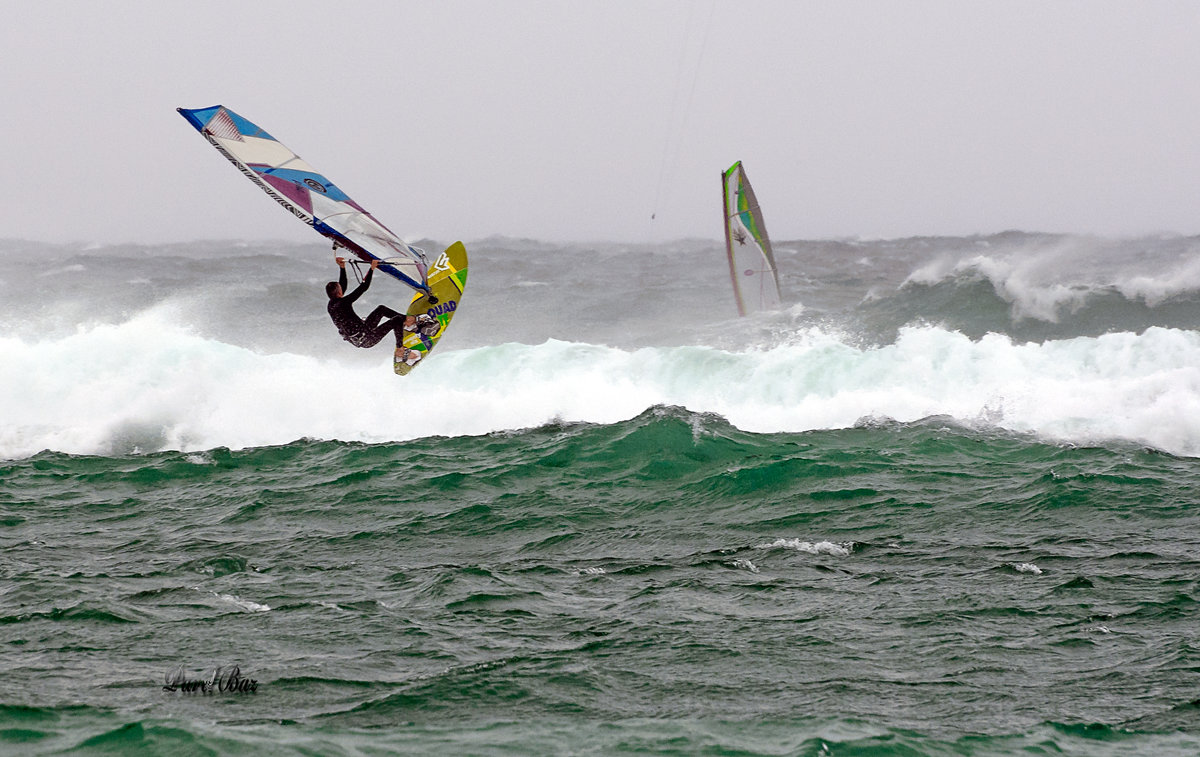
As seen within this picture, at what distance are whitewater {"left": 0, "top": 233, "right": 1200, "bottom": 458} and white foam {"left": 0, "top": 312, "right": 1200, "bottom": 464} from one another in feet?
0.15

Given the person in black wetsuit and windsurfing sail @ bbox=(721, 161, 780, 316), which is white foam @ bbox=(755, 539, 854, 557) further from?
windsurfing sail @ bbox=(721, 161, 780, 316)

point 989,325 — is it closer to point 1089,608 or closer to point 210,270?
point 1089,608

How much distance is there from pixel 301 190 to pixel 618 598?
556cm

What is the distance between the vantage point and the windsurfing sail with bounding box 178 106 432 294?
37.9 feet

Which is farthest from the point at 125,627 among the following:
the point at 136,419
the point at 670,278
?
the point at 670,278

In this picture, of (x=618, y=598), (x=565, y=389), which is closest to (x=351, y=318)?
(x=618, y=598)

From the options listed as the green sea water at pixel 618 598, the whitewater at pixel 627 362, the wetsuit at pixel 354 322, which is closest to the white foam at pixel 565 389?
the whitewater at pixel 627 362

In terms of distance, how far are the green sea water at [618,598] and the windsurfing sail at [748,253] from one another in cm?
1297

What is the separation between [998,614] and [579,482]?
260 inches

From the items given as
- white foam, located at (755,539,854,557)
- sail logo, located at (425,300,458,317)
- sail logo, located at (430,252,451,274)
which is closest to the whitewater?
sail logo, located at (425,300,458,317)

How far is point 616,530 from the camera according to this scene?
1287cm

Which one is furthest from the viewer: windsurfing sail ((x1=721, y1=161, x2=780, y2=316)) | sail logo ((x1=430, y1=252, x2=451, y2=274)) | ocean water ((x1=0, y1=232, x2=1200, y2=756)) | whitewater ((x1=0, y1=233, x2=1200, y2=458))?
windsurfing sail ((x1=721, y1=161, x2=780, y2=316))

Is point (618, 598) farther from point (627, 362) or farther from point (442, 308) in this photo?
point (627, 362)

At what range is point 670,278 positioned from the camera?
36.7 m
